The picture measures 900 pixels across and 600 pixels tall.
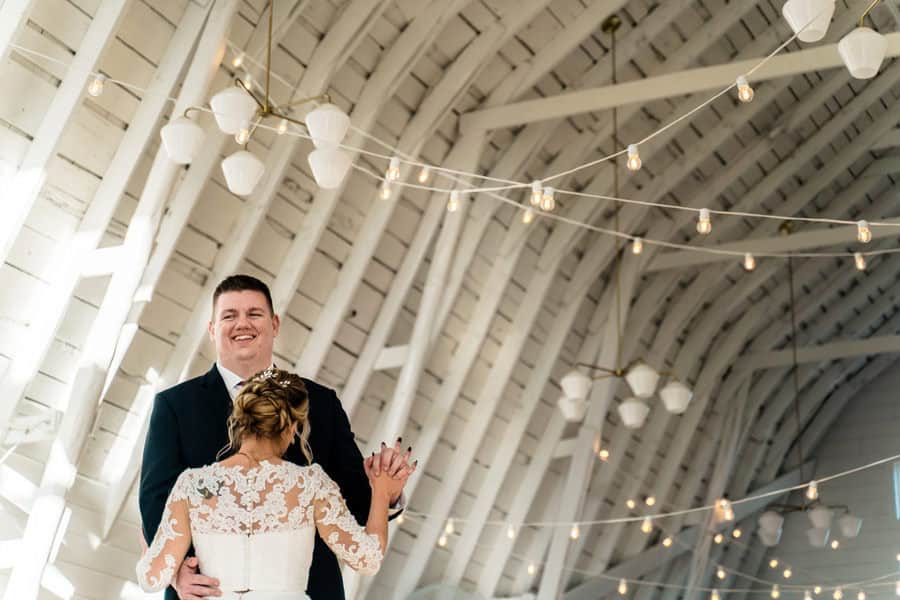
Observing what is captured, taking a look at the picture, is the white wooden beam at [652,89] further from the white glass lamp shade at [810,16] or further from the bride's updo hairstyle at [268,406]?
the bride's updo hairstyle at [268,406]

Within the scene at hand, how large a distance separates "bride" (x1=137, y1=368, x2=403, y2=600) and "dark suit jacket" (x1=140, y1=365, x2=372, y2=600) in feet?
0.24

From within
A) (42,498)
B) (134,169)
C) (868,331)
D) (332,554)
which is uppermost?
(868,331)

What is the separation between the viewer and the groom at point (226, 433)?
2.50 meters

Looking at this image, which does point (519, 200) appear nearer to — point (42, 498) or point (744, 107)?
point (744, 107)

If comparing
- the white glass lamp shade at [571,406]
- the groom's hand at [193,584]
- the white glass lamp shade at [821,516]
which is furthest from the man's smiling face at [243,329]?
the white glass lamp shade at [821,516]

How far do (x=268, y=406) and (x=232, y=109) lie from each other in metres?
2.80

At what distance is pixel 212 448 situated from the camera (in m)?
2.55

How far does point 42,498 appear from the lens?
5.47 metres

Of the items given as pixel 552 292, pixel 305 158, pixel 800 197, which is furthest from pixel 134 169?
pixel 800 197

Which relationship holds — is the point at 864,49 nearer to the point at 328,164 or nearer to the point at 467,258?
the point at 328,164

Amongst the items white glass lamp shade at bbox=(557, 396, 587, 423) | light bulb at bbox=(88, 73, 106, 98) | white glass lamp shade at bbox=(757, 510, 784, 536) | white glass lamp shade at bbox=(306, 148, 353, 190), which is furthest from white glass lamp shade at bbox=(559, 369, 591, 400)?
light bulb at bbox=(88, 73, 106, 98)

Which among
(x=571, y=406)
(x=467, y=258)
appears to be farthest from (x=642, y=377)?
(x=467, y=258)

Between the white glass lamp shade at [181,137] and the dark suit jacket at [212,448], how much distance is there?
2.56m

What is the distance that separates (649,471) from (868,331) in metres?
3.02
